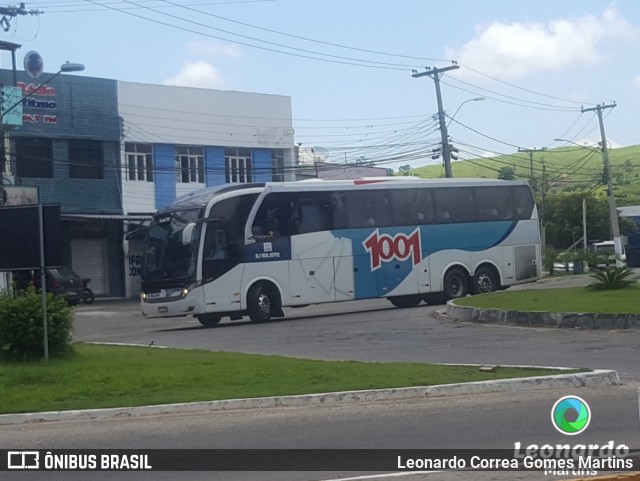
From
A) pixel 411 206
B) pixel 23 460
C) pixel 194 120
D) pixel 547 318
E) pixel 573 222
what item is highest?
pixel 194 120

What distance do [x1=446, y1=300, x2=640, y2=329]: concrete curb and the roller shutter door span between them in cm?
2620

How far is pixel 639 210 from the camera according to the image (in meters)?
74.0

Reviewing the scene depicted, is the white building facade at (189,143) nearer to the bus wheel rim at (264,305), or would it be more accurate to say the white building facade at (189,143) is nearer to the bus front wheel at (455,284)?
the bus front wheel at (455,284)

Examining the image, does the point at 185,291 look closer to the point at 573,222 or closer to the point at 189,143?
the point at 189,143

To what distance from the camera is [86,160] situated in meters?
44.7

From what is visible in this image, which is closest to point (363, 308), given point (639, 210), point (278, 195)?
point (278, 195)

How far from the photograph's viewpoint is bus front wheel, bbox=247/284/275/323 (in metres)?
26.8

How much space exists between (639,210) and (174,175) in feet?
131

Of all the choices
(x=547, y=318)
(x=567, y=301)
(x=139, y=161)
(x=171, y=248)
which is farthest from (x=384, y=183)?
(x=139, y=161)

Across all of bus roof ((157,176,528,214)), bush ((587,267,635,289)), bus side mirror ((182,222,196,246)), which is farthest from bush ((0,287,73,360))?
bush ((587,267,635,289))

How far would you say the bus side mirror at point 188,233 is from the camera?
26.0m

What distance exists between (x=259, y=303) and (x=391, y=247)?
4.93m

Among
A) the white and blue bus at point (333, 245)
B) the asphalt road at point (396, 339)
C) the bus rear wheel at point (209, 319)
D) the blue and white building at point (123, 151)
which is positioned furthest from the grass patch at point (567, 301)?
the blue and white building at point (123, 151)

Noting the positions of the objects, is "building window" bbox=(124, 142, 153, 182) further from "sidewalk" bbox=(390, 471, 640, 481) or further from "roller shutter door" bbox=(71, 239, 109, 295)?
"sidewalk" bbox=(390, 471, 640, 481)
